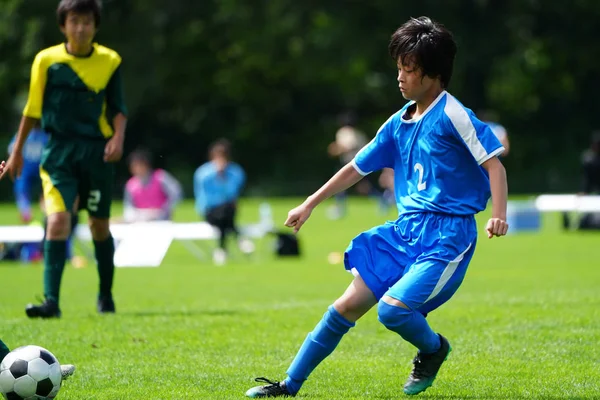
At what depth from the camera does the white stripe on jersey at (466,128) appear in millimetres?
5562

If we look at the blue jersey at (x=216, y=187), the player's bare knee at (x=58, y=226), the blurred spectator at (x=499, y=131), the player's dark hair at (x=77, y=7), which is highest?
the player's dark hair at (x=77, y=7)

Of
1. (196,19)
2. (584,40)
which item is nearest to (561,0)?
(584,40)

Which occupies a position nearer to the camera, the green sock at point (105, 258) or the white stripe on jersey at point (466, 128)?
the white stripe on jersey at point (466, 128)

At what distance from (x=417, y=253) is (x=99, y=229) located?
400 cm

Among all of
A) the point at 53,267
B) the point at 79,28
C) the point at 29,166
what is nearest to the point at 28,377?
the point at 53,267

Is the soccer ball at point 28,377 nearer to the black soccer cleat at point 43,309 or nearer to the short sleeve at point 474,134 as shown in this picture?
the short sleeve at point 474,134

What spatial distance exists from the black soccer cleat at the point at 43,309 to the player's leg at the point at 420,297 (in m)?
3.75

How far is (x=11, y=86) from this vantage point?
41906mm

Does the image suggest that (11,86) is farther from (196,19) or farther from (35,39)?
(196,19)

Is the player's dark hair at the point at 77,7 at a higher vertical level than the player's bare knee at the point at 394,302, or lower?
higher

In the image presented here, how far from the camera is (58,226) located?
865 cm

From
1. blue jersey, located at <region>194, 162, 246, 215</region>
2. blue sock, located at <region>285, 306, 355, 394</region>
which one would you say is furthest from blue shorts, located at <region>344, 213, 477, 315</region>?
blue jersey, located at <region>194, 162, 246, 215</region>

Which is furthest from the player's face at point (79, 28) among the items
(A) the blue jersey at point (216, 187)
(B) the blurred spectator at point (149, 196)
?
(B) the blurred spectator at point (149, 196)

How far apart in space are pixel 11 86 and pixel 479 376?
37.7 metres
